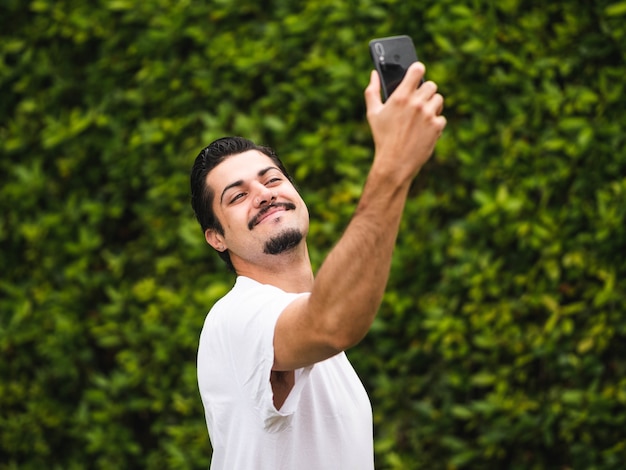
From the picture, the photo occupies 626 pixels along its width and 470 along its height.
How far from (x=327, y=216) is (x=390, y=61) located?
2.11 m

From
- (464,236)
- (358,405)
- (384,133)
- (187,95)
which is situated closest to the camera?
(384,133)

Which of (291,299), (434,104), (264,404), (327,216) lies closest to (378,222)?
(434,104)

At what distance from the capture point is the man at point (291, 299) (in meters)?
1.71

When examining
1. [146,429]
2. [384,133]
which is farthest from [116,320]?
[384,133]

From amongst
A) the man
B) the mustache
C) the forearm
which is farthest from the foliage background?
the forearm

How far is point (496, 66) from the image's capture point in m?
3.62

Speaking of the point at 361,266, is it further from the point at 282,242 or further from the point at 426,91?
the point at 282,242

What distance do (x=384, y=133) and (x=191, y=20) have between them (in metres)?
2.81

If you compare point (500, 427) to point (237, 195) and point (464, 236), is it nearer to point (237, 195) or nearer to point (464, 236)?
point (464, 236)

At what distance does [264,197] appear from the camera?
7.59 ft

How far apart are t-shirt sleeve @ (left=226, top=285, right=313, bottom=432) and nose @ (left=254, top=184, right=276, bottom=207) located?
29cm

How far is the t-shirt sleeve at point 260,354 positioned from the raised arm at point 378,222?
0.22 metres

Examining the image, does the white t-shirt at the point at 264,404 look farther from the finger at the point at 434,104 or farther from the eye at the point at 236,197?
the finger at the point at 434,104

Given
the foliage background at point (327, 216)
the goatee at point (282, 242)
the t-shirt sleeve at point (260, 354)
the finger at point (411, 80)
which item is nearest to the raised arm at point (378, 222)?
the finger at point (411, 80)
